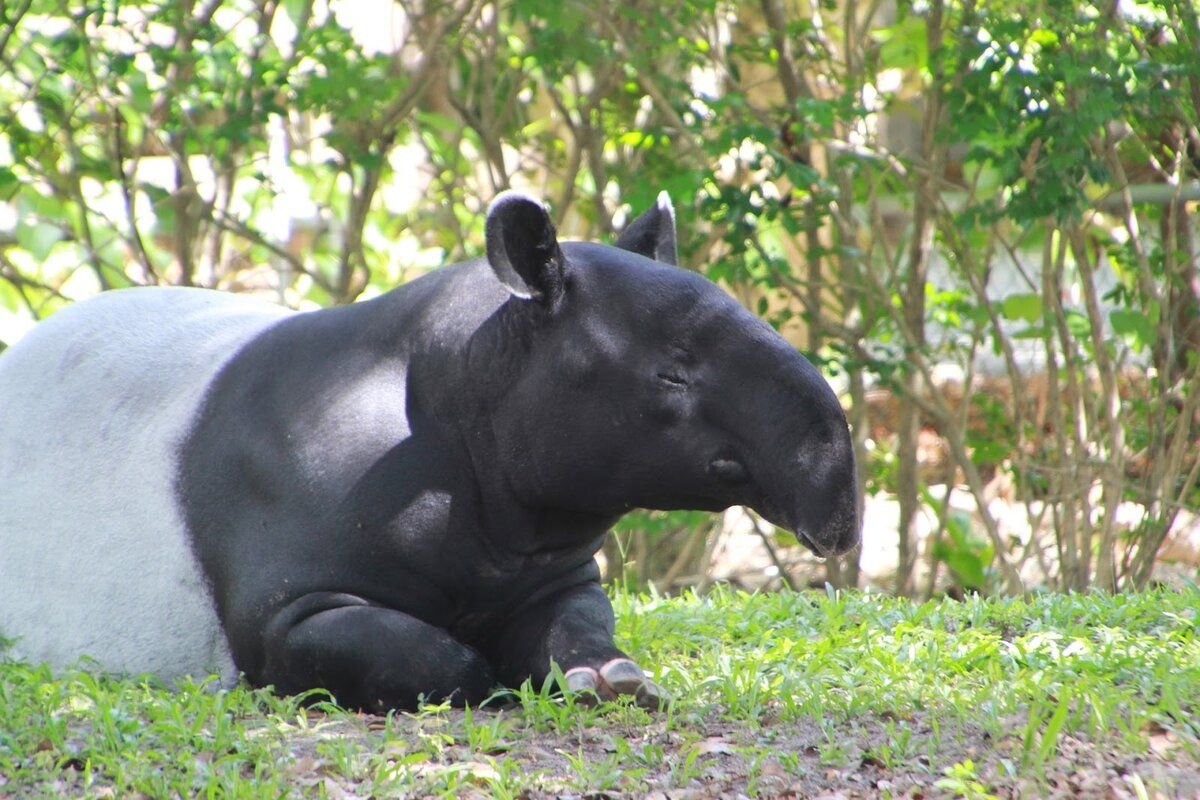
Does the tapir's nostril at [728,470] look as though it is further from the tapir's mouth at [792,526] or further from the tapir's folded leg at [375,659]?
the tapir's folded leg at [375,659]

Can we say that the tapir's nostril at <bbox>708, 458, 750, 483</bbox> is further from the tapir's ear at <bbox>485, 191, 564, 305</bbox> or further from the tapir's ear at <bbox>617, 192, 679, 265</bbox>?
the tapir's ear at <bbox>617, 192, 679, 265</bbox>

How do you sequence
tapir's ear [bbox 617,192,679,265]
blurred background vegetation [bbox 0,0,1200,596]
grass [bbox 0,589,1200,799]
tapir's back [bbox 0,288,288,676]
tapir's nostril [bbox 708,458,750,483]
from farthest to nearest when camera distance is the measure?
blurred background vegetation [bbox 0,0,1200,596] → tapir's ear [bbox 617,192,679,265] → tapir's back [bbox 0,288,288,676] → tapir's nostril [bbox 708,458,750,483] → grass [bbox 0,589,1200,799]

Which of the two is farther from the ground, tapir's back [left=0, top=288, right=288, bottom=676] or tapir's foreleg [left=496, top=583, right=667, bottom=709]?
tapir's back [left=0, top=288, right=288, bottom=676]

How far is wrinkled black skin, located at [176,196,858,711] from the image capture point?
124 inches

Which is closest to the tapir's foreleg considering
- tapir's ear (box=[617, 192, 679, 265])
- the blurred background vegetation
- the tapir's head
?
the tapir's head

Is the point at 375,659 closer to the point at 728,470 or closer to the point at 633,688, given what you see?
the point at 633,688

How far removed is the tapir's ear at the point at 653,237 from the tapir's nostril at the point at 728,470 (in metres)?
0.78

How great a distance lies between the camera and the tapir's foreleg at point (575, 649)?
323cm

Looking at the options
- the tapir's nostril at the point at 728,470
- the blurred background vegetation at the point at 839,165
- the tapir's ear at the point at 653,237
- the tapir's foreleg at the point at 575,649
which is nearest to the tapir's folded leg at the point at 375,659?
the tapir's foreleg at the point at 575,649

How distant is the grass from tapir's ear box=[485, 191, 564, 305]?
849mm

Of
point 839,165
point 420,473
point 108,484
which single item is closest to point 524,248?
point 420,473

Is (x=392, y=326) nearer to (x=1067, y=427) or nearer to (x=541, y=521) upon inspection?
(x=541, y=521)

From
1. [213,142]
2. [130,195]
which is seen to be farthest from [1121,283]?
[130,195]

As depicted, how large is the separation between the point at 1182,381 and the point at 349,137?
3.83m
